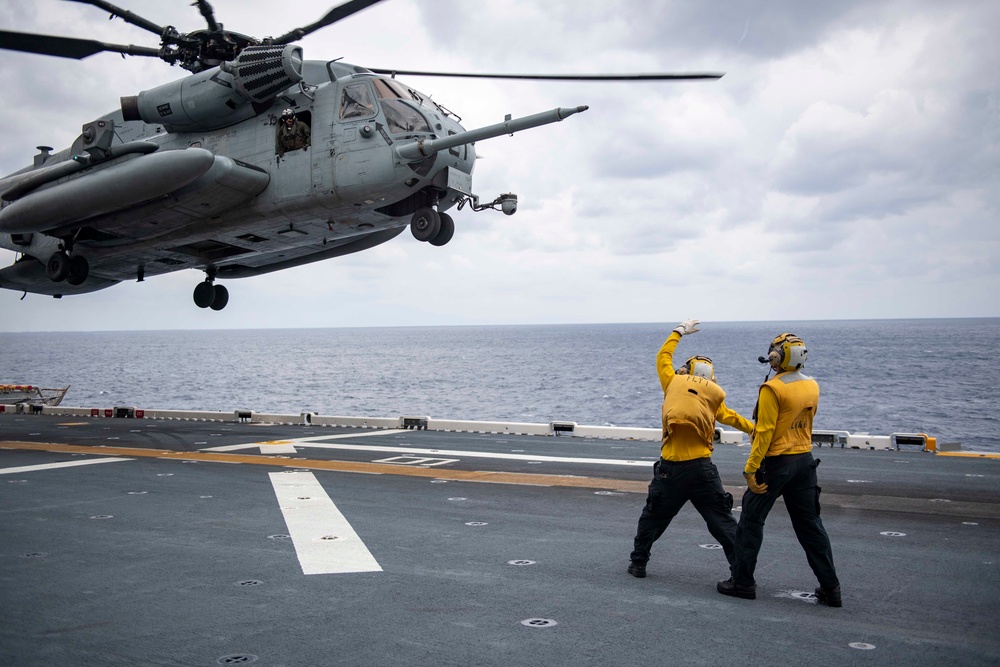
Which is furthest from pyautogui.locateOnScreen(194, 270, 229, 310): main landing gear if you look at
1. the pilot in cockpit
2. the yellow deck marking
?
the pilot in cockpit

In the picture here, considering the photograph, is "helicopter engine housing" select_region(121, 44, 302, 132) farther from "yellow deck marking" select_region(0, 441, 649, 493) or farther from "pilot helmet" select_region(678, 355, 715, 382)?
"pilot helmet" select_region(678, 355, 715, 382)

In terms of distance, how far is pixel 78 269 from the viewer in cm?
1731

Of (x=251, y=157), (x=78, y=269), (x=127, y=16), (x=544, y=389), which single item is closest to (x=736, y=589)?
(x=251, y=157)

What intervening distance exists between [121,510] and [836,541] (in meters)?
7.78

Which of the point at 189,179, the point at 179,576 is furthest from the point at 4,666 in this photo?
the point at 189,179

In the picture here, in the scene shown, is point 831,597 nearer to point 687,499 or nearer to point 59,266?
point 687,499

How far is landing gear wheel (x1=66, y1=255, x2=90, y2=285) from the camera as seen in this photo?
56.6 ft

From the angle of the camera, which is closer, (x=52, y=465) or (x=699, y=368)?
(x=699, y=368)

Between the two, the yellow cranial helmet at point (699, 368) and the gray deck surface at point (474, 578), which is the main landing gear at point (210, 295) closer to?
the gray deck surface at point (474, 578)

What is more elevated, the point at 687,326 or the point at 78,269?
the point at 78,269

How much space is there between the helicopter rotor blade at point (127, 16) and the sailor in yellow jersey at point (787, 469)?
1326 centimetres

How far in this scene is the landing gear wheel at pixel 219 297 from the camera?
19.9 metres

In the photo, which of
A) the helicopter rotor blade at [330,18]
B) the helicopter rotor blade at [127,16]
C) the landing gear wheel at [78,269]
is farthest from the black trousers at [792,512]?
the landing gear wheel at [78,269]

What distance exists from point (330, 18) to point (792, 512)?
37.4ft
